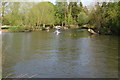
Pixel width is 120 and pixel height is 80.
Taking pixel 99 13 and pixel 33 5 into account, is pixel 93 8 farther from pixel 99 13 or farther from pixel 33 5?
pixel 33 5

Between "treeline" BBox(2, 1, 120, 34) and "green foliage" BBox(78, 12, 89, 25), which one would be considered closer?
"treeline" BBox(2, 1, 120, 34)

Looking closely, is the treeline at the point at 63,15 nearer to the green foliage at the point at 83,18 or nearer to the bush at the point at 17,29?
the green foliage at the point at 83,18

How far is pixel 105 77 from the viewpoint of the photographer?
26.7 feet

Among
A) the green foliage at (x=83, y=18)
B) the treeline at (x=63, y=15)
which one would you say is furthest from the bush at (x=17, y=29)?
the green foliage at (x=83, y=18)

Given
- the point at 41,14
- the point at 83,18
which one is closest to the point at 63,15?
the point at 83,18

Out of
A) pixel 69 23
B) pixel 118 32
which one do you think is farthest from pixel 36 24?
pixel 118 32

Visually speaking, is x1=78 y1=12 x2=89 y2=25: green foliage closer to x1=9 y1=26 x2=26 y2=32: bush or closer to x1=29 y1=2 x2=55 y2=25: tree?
x1=29 y1=2 x2=55 y2=25: tree

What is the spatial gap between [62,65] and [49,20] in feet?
Answer: 137

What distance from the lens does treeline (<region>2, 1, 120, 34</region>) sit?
29953 millimetres

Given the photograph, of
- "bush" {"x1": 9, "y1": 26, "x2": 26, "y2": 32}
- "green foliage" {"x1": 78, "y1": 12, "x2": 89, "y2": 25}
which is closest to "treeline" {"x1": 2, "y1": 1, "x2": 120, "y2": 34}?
"green foliage" {"x1": 78, "y1": 12, "x2": 89, "y2": 25}

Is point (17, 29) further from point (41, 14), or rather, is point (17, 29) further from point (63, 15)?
point (63, 15)

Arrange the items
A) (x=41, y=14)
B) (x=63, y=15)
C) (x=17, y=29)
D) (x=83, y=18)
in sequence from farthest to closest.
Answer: (x=63, y=15)
(x=83, y=18)
(x=41, y=14)
(x=17, y=29)

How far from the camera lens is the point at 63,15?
214ft

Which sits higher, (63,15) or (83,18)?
(63,15)
